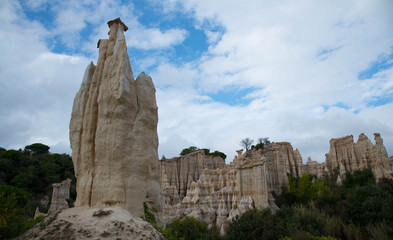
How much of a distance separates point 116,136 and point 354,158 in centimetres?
4496

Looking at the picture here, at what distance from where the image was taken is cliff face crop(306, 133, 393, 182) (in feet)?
118

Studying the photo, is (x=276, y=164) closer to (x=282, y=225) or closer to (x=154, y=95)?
(x=282, y=225)

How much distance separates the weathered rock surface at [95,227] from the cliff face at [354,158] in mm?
36323

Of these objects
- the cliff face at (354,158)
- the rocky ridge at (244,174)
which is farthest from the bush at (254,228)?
the cliff face at (354,158)

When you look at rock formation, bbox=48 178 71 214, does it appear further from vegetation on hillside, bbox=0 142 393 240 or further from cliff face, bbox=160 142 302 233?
cliff face, bbox=160 142 302 233

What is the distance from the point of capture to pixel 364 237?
20.9 meters

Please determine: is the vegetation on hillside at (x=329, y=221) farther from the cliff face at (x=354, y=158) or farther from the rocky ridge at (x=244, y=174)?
the rocky ridge at (x=244, y=174)

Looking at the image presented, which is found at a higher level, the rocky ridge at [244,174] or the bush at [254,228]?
the rocky ridge at [244,174]

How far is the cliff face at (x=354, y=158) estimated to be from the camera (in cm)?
3600

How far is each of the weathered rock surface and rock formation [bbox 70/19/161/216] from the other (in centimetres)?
100

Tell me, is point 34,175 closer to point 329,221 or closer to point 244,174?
point 244,174

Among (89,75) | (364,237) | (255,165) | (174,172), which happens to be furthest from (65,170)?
(364,237)

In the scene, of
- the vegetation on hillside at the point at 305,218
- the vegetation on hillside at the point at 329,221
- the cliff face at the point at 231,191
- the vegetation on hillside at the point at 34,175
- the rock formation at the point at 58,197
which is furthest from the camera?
the vegetation on hillside at the point at 34,175

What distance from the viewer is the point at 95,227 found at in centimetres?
882
